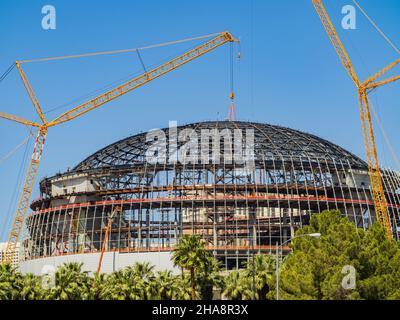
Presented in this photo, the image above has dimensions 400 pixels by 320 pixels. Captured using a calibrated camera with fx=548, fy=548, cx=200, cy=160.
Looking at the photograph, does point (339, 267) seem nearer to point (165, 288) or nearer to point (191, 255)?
point (191, 255)

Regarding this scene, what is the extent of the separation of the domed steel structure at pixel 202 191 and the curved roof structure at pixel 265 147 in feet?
0.92

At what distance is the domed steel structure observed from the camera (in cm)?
11500

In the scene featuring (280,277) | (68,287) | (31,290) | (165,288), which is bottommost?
(31,290)

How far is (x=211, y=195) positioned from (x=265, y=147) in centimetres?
1610

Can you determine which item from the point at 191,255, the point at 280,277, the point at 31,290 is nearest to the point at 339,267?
the point at 280,277

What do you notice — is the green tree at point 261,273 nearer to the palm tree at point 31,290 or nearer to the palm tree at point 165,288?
the palm tree at point 165,288

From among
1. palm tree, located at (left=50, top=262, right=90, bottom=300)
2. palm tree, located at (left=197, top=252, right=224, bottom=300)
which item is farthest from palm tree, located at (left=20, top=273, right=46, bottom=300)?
palm tree, located at (left=197, top=252, right=224, bottom=300)

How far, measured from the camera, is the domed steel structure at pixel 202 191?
377 feet

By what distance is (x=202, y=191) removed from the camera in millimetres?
120500

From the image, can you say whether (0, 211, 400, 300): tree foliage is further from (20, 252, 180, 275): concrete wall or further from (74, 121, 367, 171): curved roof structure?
(74, 121, 367, 171): curved roof structure

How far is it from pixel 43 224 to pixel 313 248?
81.7 metres

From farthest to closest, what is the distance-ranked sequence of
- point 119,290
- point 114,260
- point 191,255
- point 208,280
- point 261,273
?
point 114,260, point 208,280, point 261,273, point 191,255, point 119,290

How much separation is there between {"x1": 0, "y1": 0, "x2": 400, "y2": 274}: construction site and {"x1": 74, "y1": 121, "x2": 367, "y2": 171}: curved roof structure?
0.93 ft
